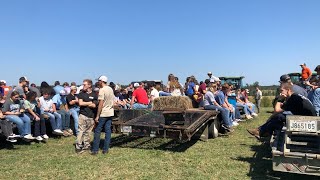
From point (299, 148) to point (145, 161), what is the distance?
313 centimetres

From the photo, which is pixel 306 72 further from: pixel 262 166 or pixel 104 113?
pixel 104 113

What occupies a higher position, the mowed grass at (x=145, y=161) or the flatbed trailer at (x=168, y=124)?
the flatbed trailer at (x=168, y=124)

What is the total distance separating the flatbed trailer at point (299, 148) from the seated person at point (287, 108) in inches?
26.1

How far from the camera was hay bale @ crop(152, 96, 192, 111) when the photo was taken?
11.5 meters

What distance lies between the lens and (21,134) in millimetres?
9195

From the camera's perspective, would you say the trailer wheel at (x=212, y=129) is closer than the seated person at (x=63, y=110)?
Yes

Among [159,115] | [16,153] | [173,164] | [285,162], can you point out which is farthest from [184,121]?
[16,153]

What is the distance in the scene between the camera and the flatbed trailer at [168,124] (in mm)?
7867

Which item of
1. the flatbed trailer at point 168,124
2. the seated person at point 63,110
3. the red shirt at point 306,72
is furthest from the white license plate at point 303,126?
the red shirt at point 306,72

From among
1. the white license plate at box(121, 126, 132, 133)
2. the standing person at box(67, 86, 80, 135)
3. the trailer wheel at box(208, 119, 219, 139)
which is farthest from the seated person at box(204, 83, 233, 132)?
the standing person at box(67, 86, 80, 135)

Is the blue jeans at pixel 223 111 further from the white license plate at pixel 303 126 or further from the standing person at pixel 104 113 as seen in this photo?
the white license plate at pixel 303 126

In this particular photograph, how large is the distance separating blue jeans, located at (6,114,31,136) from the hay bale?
162 inches

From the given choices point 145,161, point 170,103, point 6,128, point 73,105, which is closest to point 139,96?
point 170,103

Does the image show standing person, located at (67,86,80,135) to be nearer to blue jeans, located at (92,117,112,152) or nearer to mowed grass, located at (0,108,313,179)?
mowed grass, located at (0,108,313,179)
